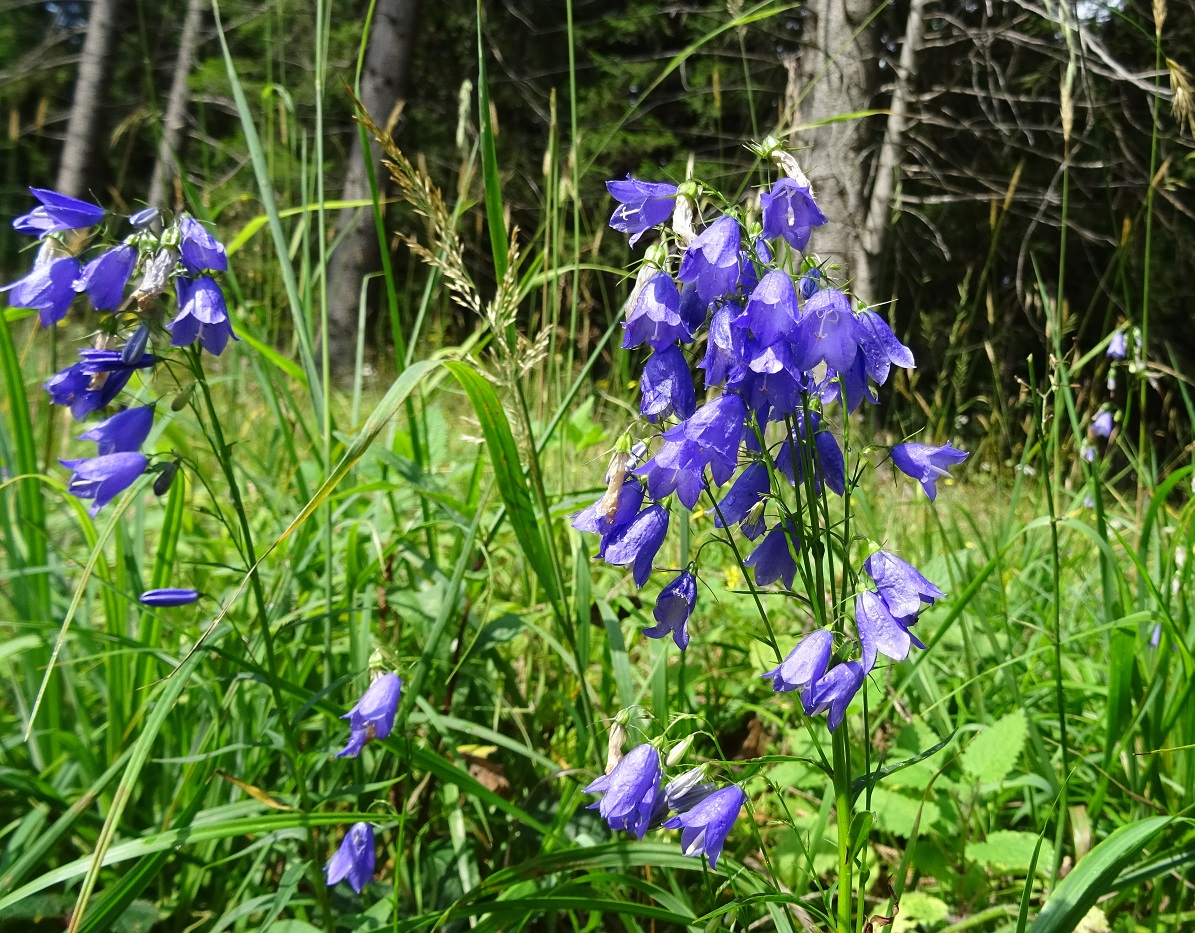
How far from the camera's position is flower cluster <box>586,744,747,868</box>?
1026 millimetres

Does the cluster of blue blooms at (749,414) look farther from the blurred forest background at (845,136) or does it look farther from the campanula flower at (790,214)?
the blurred forest background at (845,136)

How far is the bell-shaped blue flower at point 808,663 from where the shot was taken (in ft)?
3.12

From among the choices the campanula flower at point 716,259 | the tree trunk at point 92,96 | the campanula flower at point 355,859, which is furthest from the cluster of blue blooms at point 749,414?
the tree trunk at point 92,96

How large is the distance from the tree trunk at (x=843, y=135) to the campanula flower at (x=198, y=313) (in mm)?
3023

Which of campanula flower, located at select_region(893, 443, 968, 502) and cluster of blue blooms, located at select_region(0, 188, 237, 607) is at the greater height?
cluster of blue blooms, located at select_region(0, 188, 237, 607)

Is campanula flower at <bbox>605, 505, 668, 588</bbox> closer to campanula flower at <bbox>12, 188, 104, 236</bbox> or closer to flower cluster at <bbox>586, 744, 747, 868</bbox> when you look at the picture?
flower cluster at <bbox>586, 744, 747, 868</bbox>

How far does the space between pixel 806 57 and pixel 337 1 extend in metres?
11.2

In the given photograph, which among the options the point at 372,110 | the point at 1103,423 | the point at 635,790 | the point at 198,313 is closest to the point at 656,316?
the point at 635,790

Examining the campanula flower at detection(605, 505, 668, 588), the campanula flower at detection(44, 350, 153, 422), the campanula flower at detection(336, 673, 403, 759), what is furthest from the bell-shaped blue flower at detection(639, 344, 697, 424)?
the campanula flower at detection(44, 350, 153, 422)

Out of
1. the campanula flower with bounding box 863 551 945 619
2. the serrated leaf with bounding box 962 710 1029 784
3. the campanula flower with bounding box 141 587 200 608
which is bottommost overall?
the serrated leaf with bounding box 962 710 1029 784

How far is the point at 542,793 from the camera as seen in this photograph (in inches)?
70.2

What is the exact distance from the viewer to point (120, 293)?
4.35 feet

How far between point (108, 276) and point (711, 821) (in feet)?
3.86

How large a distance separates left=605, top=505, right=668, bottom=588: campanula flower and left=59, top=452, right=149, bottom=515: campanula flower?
860 millimetres
